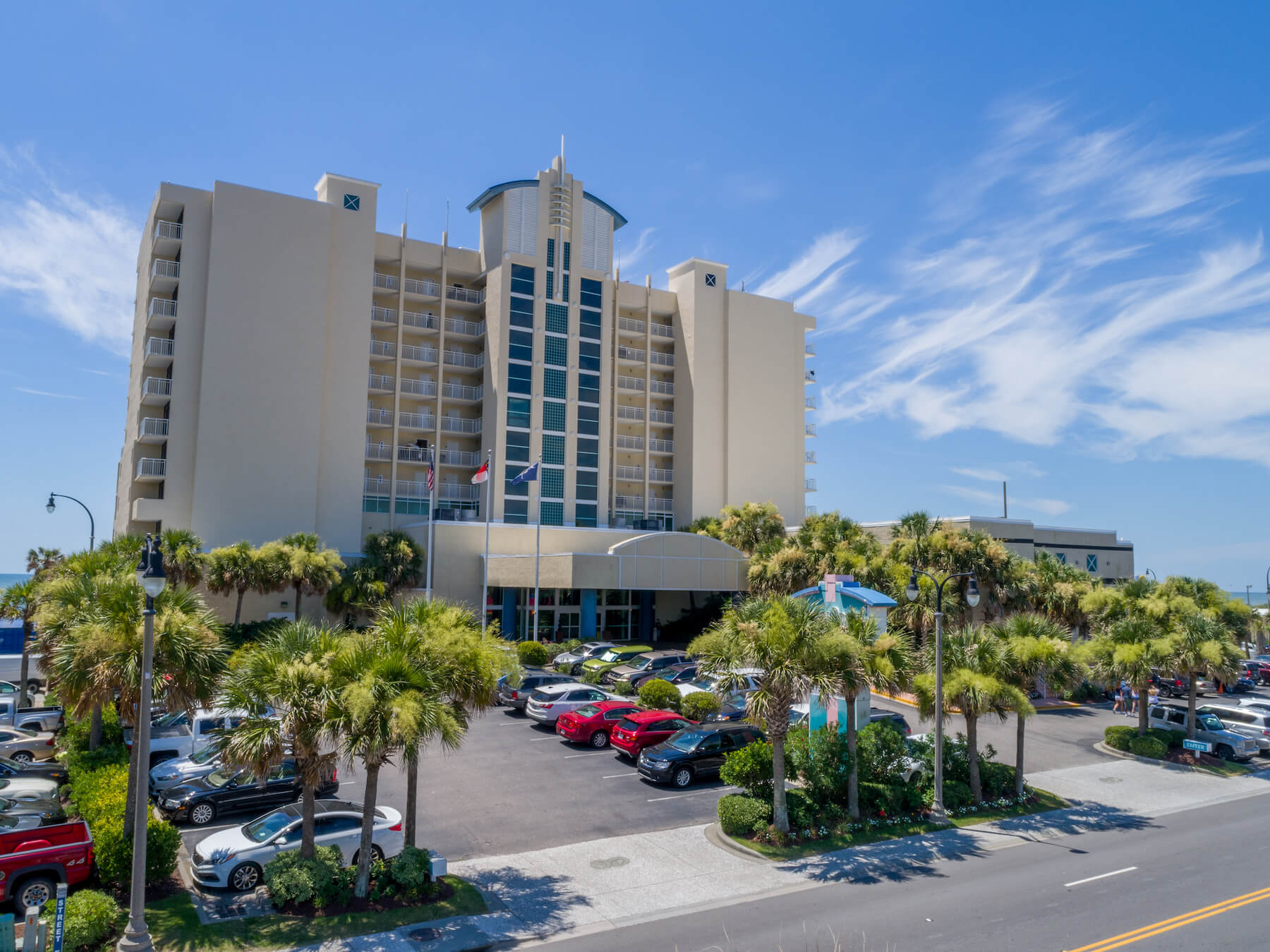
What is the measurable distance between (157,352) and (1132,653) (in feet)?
168

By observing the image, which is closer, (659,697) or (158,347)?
(659,697)

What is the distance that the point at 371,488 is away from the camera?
55781 millimetres

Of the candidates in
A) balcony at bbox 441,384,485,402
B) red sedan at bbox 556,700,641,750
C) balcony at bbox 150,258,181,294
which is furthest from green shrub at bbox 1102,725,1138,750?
balcony at bbox 150,258,181,294

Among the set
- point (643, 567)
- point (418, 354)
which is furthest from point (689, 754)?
point (418, 354)

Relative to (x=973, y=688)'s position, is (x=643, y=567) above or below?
above

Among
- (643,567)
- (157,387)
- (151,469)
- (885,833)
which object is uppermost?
(157,387)

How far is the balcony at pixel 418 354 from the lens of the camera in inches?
2283

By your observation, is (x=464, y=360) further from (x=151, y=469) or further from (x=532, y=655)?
(x=532, y=655)

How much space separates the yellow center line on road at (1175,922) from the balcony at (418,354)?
170 feet

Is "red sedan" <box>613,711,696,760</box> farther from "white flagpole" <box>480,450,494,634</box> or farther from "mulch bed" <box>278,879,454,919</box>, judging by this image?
"white flagpole" <box>480,450,494,634</box>

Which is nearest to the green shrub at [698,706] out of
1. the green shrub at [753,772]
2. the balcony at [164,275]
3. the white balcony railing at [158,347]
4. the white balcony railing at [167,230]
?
the green shrub at [753,772]

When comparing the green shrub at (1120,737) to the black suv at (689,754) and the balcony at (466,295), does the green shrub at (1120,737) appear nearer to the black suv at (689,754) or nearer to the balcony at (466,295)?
the black suv at (689,754)

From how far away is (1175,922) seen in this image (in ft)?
47.4

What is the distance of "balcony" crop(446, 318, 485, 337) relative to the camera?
5966 centimetres
